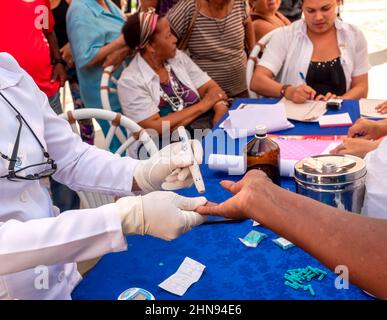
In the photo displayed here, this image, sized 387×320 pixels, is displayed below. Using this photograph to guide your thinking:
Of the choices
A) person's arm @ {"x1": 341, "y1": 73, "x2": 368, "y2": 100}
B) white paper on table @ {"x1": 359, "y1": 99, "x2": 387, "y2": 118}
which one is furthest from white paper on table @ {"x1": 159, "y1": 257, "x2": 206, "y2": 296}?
person's arm @ {"x1": 341, "y1": 73, "x2": 368, "y2": 100}

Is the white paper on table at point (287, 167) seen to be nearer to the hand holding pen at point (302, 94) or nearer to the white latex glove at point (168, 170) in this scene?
the white latex glove at point (168, 170)

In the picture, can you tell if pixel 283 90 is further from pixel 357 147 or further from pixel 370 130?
pixel 357 147

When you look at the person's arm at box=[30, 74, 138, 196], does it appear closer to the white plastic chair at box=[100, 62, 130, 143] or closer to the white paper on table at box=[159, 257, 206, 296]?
the white paper on table at box=[159, 257, 206, 296]

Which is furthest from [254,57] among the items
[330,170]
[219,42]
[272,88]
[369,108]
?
[330,170]

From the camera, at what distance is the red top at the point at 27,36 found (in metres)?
1.97

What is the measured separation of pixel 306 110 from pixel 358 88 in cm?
52

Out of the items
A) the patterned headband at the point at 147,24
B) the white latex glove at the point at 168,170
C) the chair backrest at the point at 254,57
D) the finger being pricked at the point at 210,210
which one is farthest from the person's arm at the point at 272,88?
the finger being pricked at the point at 210,210

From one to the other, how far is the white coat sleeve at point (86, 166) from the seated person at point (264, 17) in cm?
205

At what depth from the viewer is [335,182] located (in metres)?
1.04

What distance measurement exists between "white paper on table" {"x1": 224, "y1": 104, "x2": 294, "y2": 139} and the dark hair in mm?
668

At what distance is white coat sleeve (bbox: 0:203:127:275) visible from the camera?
0.90 m

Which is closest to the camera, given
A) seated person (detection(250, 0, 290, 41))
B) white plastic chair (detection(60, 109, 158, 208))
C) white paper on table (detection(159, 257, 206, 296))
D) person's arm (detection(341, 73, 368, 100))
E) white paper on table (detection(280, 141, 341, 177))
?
white paper on table (detection(159, 257, 206, 296))

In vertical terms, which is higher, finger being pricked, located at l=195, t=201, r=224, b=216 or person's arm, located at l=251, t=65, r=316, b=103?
finger being pricked, located at l=195, t=201, r=224, b=216
